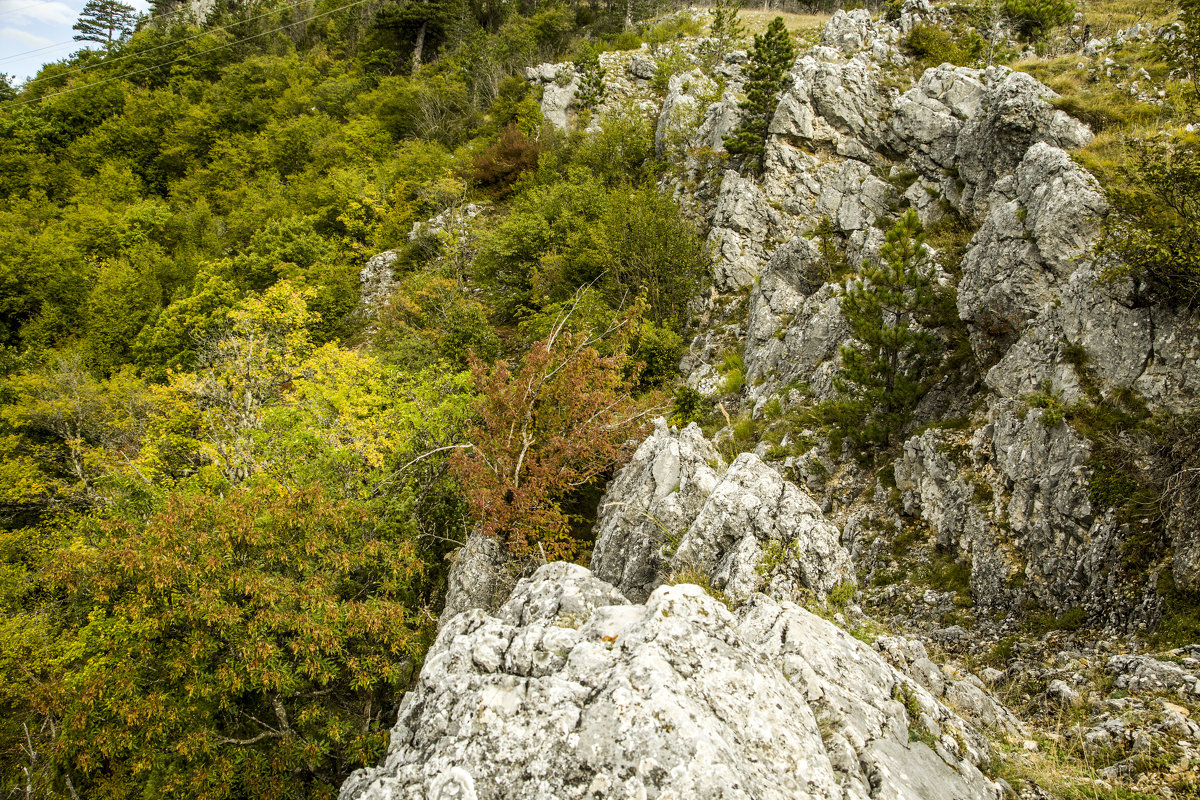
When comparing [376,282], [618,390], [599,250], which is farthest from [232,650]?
[376,282]

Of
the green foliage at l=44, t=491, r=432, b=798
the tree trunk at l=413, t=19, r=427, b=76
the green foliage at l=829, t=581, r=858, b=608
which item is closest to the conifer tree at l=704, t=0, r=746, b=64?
the tree trunk at l=413, t=19, r=427, b=76

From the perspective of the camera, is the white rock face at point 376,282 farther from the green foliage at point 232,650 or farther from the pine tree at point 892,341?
the pine tree at point 892,341

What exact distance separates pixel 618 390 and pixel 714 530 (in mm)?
10591

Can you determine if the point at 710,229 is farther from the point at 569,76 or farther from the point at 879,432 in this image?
the point at 569,76

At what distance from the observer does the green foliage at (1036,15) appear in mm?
20766

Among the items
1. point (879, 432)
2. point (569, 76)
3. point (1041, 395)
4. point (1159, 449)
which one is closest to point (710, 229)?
point (879, 432)

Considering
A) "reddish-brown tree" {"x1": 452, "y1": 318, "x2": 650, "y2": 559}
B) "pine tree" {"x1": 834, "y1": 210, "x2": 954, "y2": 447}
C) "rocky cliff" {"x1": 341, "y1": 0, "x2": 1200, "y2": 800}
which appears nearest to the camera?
"rocky cliff" {"x1": 341, "y1": 0, "x2": 1200, "y2": 800}

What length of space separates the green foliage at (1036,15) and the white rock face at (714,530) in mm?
23438

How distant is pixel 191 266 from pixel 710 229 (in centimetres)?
3515

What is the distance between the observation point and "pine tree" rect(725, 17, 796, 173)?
2314cm

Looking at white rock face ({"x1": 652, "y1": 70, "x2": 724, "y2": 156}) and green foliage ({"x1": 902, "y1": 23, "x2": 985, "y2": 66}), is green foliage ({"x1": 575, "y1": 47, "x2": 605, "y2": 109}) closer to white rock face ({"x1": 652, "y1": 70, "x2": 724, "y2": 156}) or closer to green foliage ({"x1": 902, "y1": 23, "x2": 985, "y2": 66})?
white rock face ({"x1": 652, "y1": 70, "x2": 724, "y2": 156})

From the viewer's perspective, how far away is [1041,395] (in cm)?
898

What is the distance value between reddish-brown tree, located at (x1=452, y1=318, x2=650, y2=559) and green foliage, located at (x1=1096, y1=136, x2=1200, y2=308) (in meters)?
8.77

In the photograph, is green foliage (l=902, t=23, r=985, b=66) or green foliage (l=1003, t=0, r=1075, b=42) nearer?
green foliage (l=1003, t=0, r=1075, b=42)
